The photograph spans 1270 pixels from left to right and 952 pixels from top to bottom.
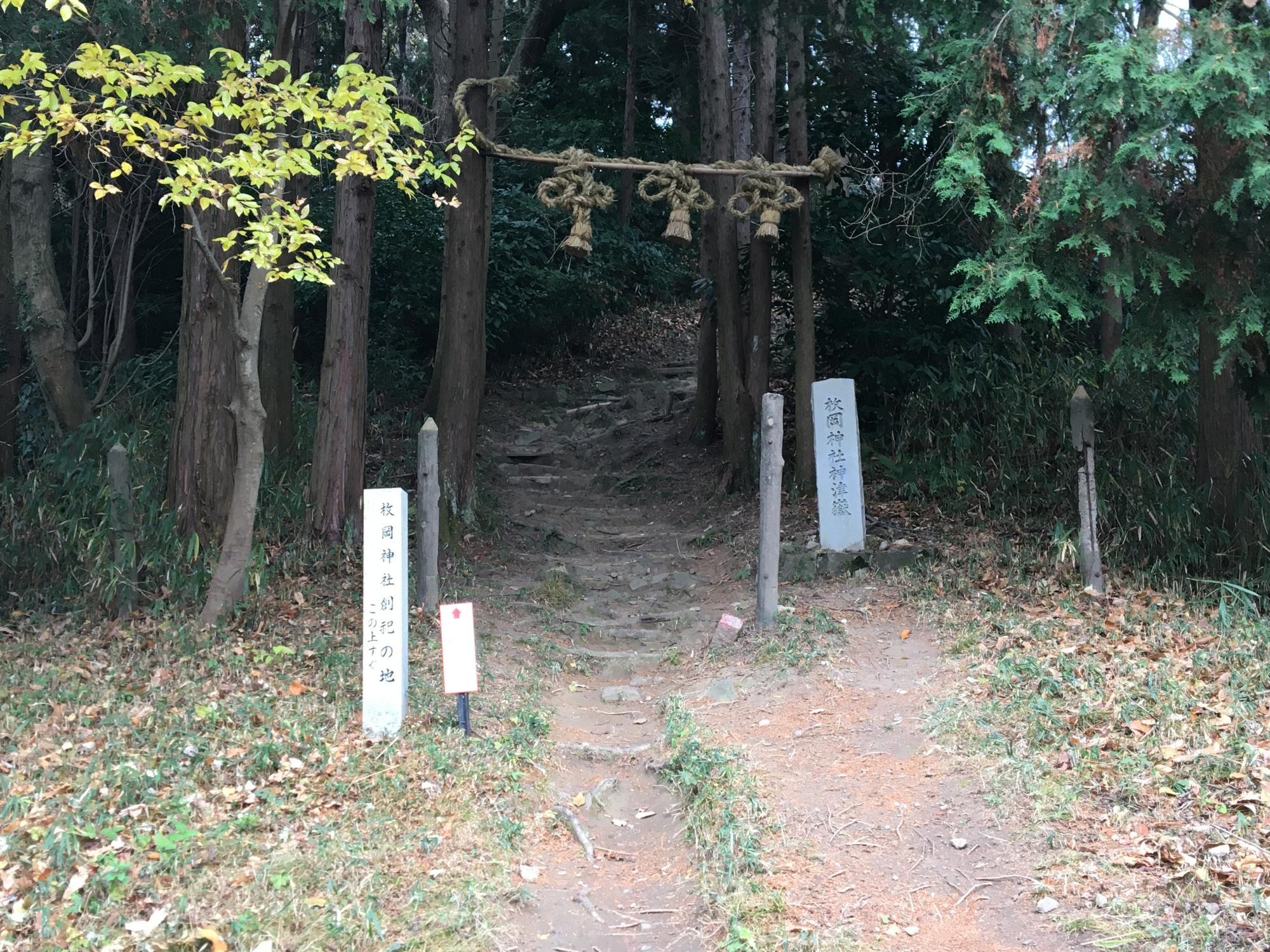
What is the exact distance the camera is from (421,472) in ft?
26.2

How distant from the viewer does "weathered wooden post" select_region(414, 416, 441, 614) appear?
7.86 metres

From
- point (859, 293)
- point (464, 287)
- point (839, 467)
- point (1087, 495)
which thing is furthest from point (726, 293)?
point (1087, 495)

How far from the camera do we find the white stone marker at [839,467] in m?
9.07

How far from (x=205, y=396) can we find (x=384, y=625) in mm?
3215

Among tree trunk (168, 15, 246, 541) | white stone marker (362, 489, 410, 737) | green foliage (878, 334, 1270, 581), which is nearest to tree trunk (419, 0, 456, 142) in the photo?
tree trunk (168, 15, 246, 541)

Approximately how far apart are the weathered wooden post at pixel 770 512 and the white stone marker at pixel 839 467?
1.19 meters

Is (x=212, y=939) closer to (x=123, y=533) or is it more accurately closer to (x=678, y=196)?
(x=123, y=533)

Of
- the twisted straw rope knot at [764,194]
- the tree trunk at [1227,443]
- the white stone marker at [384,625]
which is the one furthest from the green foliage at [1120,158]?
the white stone marker at [384,625]

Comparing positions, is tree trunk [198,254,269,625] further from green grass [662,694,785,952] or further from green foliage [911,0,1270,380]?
green foliage [911,0,1270,380]

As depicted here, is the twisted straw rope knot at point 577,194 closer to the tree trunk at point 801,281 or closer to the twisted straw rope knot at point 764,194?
the twisted straw rope knot at point 764,194

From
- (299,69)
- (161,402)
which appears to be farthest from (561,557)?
(299,69)

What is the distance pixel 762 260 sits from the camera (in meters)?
11.3

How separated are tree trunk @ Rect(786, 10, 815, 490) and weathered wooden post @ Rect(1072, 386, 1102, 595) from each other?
2.83 metres

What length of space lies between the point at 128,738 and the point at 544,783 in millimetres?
2249
